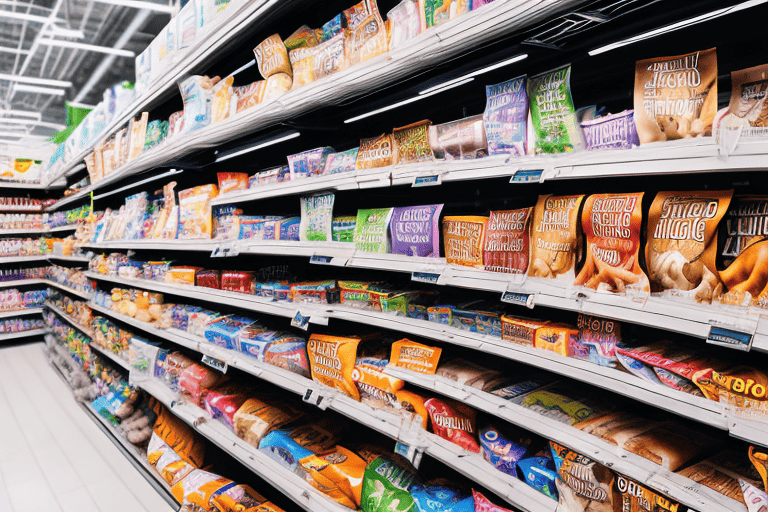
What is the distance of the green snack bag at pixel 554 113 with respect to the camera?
109 cm

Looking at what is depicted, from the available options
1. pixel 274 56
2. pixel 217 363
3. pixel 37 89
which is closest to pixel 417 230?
pixel 274 56

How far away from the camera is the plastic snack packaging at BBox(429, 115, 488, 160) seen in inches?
51.7

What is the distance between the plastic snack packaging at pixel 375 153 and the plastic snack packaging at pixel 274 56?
24.8 inches

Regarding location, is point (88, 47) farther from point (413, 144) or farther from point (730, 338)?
point (730, 338)

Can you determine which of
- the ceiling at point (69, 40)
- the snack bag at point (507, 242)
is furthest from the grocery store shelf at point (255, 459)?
the ceiling at point (69, 40)

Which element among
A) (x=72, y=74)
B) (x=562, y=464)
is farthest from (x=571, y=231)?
(x=72, y=74)

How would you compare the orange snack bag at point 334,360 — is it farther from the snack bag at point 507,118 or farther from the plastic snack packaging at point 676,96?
the plastic snack packaging at point 676,96

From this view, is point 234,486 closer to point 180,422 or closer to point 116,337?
point 180,422

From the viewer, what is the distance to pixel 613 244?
1.04 meters

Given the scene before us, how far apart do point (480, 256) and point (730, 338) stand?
2.11 ft

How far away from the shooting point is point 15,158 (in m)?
6.79

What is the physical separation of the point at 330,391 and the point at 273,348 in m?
0.43

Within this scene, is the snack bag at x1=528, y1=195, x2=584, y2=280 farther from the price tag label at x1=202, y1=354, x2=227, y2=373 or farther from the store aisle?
the store aisle

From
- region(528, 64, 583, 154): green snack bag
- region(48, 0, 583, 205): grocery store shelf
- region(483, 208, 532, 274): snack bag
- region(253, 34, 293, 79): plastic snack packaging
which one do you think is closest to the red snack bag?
region(483, 208, 532, 274): snack bag
